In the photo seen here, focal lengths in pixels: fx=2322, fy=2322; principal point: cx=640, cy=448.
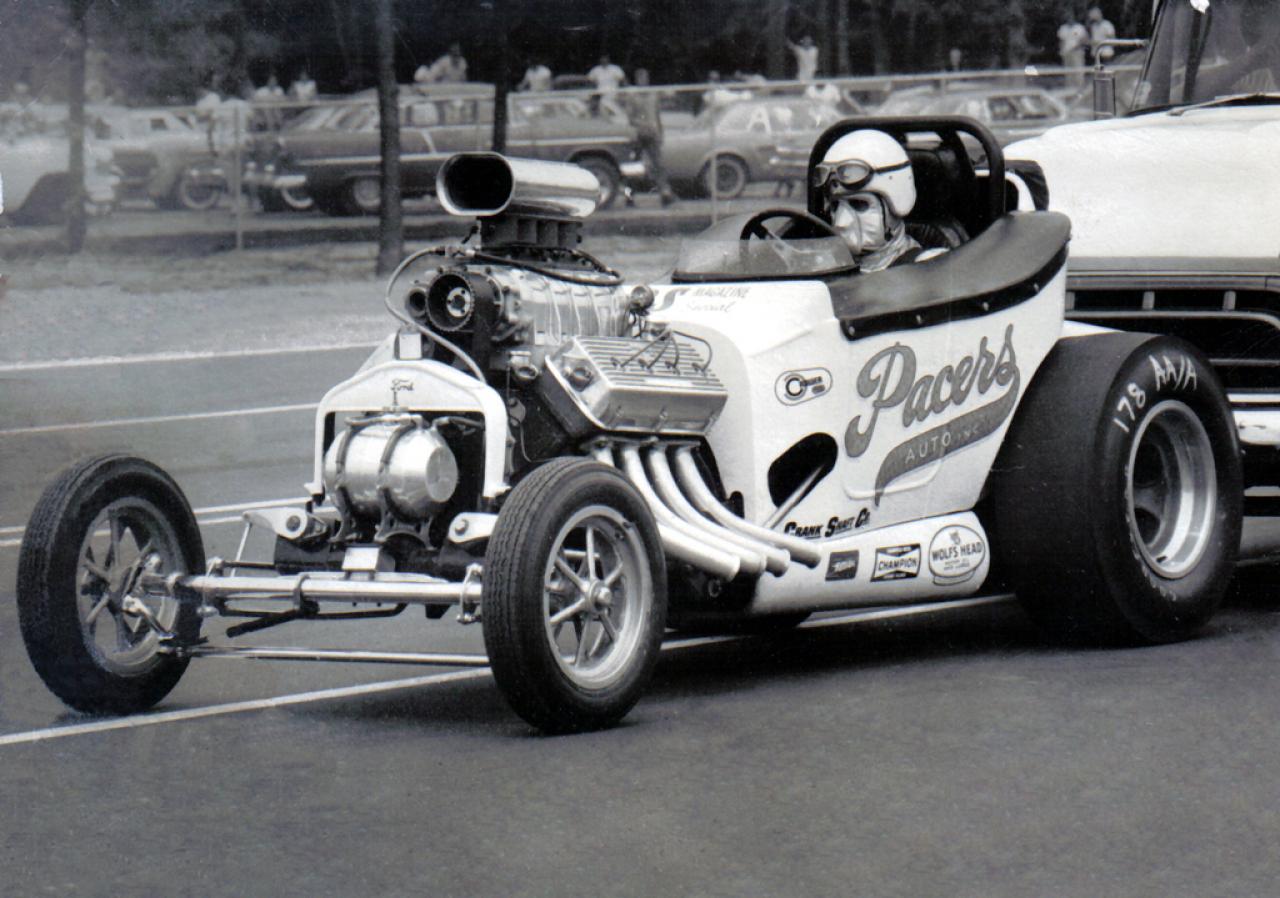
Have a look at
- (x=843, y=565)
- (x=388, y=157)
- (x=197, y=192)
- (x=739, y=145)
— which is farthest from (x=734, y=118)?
(x=843, y=565)

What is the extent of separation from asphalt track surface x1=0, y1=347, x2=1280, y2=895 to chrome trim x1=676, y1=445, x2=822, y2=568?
1.38ft

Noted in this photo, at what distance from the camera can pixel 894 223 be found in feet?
26.8

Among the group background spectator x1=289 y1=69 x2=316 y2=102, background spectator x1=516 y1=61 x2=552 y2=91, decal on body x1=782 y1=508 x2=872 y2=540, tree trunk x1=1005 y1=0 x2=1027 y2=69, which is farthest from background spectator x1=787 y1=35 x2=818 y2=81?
decal on body x1=782 y1=508 x2=872 y2=540

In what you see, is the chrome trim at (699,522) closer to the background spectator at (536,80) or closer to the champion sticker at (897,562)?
the champion sticker at (897,562)

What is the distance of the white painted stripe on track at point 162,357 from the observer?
19.2m

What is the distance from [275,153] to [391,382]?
19817mm

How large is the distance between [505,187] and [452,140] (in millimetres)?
21071

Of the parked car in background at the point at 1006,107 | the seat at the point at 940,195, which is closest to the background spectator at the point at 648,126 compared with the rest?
the parked car in background at the point at 1006,107

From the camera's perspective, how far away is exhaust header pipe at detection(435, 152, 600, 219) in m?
7.00

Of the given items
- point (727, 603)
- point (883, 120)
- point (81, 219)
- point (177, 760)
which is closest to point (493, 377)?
point (727, 603)

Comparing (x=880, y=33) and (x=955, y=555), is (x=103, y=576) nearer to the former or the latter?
(x=955, y=555)

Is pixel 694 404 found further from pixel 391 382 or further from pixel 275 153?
pixel 275 153

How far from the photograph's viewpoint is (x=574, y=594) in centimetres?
657

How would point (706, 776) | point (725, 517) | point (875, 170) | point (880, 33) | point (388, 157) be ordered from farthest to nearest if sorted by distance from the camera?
point (880, 33), point (388, 157), point (875, 170), point (725, 517), point (706, 776)
